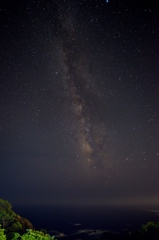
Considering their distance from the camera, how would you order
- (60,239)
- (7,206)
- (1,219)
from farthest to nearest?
(60,239) → (7,206) → (1,219)

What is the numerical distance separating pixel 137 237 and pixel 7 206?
21.8m

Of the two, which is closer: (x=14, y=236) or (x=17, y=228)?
(x=14, y=236)

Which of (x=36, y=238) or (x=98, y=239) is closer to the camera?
(x=36, y=238)

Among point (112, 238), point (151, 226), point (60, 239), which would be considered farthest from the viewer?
point (60, 239)

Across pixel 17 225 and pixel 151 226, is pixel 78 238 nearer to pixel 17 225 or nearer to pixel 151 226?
pixel 151 226

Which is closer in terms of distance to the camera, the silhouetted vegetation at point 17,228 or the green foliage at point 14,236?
the green foliage at point 14,236

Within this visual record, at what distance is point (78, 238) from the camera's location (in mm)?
66125

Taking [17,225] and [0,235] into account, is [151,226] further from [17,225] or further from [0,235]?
[0,235]

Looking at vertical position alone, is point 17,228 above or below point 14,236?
below

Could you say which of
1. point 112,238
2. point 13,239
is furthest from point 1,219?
point 112,238

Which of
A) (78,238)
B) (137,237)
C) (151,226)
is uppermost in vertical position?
(151,226)

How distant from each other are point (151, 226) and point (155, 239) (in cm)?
320

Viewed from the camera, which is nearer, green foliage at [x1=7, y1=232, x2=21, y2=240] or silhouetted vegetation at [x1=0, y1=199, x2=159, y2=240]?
green foliage at [x1=7, y1=232, x2=21, y2=240]

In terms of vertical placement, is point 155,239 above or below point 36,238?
below
